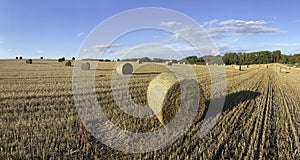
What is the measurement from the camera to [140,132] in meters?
6.04

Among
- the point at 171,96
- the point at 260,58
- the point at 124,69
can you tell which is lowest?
the point at 171,96

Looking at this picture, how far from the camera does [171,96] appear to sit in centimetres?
698

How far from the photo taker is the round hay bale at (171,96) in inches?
267

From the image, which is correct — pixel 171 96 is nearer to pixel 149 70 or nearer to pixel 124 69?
pixel 124 69

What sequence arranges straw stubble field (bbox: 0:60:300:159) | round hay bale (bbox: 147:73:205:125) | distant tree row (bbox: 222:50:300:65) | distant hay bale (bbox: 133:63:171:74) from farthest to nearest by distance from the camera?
distant tree row (bbox: 222:50:300:65) < distant hay bale (bbox: 133:63:171:74) < round hay bale (bbox: 147:73:205:125) < straw stubble field (bbox: 0:60:300:159)

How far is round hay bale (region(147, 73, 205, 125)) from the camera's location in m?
6.78

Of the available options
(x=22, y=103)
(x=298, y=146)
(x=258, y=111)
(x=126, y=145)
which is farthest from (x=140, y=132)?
(x=22, y=103)

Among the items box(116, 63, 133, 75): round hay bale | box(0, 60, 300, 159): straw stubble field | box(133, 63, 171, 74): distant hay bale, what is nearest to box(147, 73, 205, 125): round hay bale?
box(0, 60, 300, 159): straw stubble field

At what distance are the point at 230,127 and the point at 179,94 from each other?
1.49 metres

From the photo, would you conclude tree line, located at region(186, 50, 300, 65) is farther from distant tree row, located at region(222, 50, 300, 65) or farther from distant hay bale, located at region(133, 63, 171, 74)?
distant hay bale, located at region(133, 63, 171, 74)

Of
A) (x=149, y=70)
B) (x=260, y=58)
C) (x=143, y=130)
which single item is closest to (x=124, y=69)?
(x=149, y=70)

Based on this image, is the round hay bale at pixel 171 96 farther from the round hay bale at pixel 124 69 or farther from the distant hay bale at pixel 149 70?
the distant hay bale at pixel 149 70

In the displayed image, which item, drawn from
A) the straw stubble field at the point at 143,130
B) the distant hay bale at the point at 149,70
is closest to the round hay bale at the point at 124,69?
the distant hay bale at the point at 149,70

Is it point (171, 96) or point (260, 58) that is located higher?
point (260, 58)
